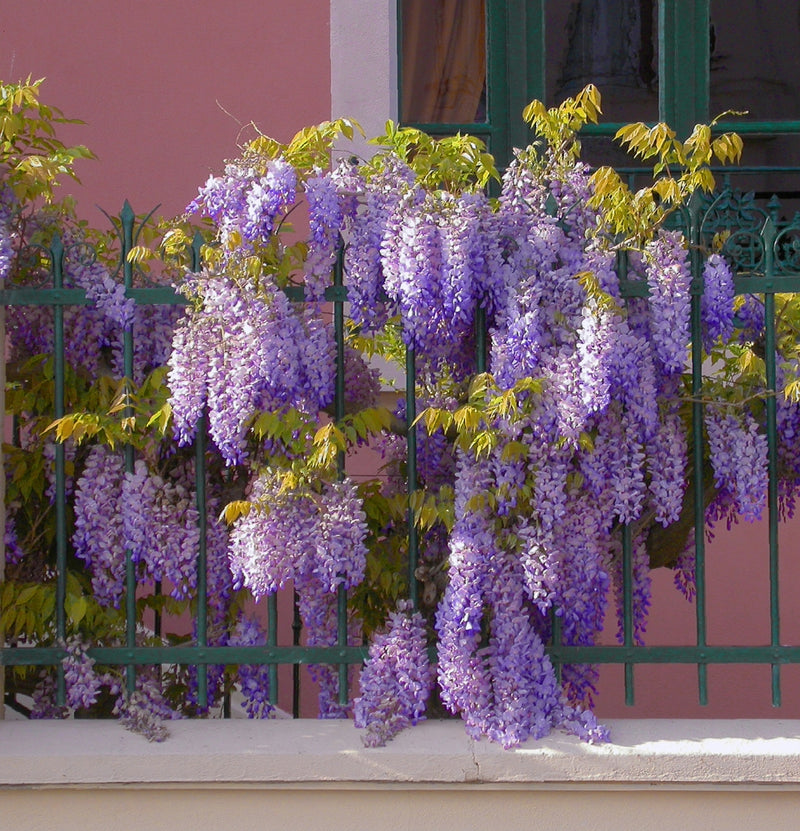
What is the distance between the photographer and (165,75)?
17.0 ft

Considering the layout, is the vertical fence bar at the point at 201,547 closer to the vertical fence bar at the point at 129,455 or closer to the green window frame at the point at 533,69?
the vertical fence bar at the point at 129,455

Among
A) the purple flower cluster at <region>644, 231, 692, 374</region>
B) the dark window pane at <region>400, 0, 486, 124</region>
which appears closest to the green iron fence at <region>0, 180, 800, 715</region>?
the purple flower cluster at <region>644, 231, 692, 374</region>

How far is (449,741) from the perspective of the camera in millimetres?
3201

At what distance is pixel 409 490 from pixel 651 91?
3.14 meters

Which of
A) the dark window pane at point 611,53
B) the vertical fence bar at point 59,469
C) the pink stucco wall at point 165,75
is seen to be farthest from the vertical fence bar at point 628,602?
the dark window pane at point 611,53

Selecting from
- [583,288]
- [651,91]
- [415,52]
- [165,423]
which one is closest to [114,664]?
[165,423]

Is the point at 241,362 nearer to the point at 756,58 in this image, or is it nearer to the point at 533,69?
the point at 533,69

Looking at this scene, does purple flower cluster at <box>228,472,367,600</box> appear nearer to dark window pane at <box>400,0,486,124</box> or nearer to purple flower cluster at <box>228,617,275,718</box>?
purple flower cluster at <box>228,617,275,718</box>

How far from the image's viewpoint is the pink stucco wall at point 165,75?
516 cm

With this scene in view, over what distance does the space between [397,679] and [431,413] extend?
2.44ft

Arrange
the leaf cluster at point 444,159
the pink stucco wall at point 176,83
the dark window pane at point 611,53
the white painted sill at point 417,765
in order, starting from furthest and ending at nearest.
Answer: the dark window pane at point 611,53
the pink stucco wall at point 176,83
the leaf cluster at point 444,159
the white painted sill at point 417,765

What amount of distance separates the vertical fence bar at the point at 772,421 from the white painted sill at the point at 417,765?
26cm

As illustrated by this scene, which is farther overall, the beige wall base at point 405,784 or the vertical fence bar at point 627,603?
the vertical fence bar at point 627,603

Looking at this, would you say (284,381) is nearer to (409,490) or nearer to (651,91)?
(409,490)
